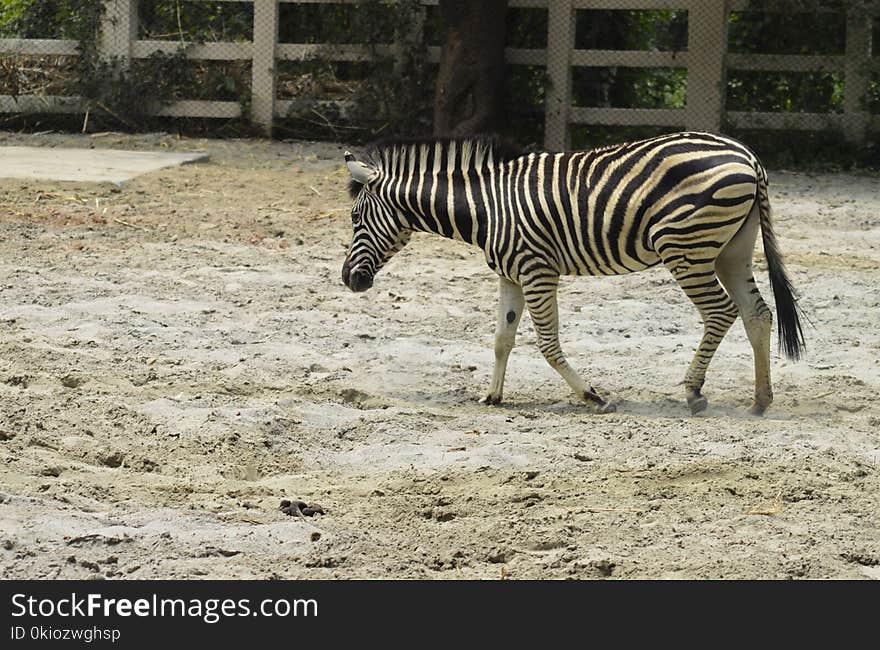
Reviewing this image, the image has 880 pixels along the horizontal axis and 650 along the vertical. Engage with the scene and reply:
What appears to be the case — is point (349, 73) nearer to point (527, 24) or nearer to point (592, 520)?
point (527, 24)

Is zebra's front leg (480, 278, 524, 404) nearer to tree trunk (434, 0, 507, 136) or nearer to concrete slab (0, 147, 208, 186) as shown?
concrete slab (0, 147, 208, 186)

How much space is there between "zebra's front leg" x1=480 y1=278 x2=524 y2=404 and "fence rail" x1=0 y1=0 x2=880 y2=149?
7.73 meters

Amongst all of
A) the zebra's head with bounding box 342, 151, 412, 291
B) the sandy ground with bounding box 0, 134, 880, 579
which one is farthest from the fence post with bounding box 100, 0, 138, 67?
the zebra's head with bounding box 342, 151, 412, 291

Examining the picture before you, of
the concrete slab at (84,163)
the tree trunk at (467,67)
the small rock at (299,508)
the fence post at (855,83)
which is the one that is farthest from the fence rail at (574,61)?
the small rock at (299,508)

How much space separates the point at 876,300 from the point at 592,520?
4.24m

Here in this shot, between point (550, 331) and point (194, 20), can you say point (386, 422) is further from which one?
point (194, 20)

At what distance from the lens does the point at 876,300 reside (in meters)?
8.19

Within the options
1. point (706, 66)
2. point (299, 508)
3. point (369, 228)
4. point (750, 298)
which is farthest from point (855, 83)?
point (299, 508)

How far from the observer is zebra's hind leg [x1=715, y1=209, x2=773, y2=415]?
20.5ft

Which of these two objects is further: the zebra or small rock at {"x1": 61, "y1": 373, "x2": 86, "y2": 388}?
small rock at {"x1": 61, "y1": 373, "x2": 86, "y2": 388}

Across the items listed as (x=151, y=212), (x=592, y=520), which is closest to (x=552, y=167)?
(x=592, y=520)

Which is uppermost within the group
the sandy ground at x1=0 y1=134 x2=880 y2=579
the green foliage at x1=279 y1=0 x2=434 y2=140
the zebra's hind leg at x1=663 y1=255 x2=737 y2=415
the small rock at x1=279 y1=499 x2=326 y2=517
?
the green foliage at x1=279 y1=0 x2=434 y2=140

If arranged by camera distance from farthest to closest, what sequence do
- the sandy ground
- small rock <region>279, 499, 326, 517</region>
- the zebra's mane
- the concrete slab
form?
the concrete slab < the zebra's mane < small rock <region>279, 499, 326, 517</region> < the sandy ground

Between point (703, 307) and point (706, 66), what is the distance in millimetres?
8231
